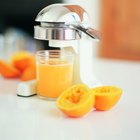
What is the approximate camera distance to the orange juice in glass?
822 mm

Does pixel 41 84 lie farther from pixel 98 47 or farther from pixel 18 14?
pixel 98 47

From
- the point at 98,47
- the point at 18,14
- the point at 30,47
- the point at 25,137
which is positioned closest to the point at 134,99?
the point at 25,137

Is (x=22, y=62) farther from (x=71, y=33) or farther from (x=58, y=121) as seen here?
(x=58, y=121)

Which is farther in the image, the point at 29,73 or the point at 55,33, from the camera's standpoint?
the point at 29,73

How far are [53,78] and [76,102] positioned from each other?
0.44 ft

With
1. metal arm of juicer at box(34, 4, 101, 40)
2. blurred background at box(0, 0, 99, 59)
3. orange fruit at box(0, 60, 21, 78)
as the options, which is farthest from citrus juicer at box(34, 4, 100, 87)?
blurred background at box(0, 0, 99, 59)

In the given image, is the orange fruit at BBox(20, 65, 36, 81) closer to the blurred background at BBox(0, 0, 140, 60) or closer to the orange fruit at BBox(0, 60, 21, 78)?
the orange fruit at BBox(0, 60, 21, 78)

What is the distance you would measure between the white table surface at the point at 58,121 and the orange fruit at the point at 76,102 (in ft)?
0.07

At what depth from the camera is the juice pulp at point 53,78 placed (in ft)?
2.69

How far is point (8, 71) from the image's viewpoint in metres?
1.06

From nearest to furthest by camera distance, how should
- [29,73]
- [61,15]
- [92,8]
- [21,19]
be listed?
[61,15] < [29,73] < [21,19] < [92,8]

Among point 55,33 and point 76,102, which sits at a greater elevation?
point 55,33

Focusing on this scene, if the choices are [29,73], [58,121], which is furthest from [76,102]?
[29,73]

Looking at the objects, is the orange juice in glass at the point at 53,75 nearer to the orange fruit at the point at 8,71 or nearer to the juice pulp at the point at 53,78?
the juice pulp at the point at 53,78
